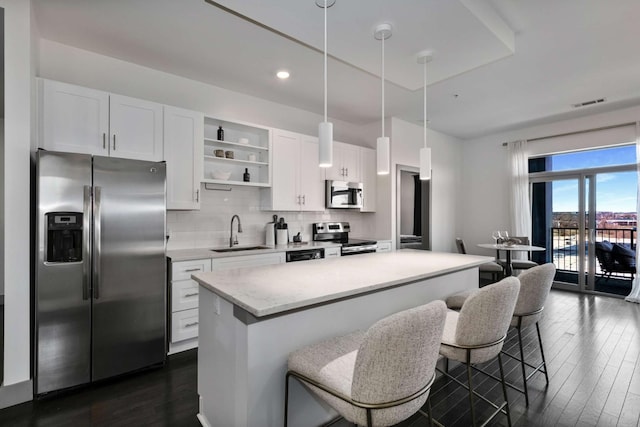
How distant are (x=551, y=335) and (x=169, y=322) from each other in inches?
156

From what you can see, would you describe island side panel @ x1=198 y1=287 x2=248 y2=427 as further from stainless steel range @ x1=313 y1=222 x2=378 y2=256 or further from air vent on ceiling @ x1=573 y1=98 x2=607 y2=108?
air vent on ceiling @ x1=573 y1=98 x2=607 y2=108

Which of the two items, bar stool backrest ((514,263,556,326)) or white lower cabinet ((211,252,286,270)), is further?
white lower cabinet ((211,252,286,270))

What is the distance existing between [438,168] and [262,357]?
547cm

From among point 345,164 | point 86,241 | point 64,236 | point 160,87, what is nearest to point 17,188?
point 64,236

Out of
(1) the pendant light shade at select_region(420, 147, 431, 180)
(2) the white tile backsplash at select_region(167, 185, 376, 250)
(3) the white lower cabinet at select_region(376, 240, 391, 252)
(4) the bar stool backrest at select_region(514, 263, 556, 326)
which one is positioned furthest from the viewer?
(3) the white lower cabinet at select_region(376, 240, 391, 252)

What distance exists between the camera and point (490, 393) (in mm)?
2289

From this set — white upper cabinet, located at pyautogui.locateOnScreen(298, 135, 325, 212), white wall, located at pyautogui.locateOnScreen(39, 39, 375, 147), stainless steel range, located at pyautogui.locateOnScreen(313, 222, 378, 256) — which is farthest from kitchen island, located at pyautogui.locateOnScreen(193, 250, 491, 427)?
white wall, located at pyautogui.locateOnScreen(39, 39, 375, 147)

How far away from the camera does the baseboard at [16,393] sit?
2.13 m

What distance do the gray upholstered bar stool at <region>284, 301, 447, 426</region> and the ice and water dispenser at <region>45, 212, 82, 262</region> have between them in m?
2.10

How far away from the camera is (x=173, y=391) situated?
Answer: 234 centimetres

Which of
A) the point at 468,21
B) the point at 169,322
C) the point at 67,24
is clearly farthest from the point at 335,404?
the point at 67,24

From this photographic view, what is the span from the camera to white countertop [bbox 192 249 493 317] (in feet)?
4.72

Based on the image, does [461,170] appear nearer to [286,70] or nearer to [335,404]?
[286,70]

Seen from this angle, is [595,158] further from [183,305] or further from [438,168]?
[183,305]
